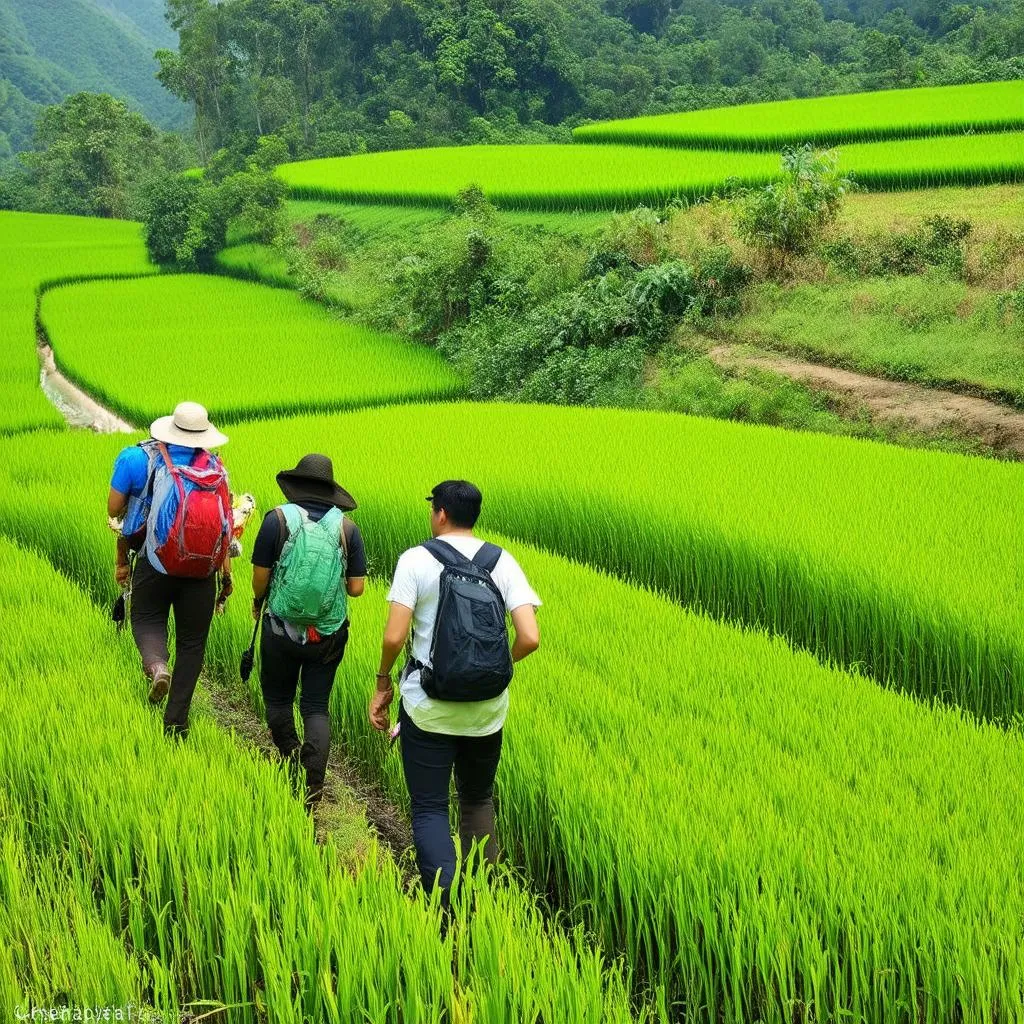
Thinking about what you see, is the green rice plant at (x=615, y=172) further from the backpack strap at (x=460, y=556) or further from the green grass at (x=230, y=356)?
the backpack strap at (x=460, y=556)

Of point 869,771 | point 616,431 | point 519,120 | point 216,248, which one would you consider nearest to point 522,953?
point 869,771

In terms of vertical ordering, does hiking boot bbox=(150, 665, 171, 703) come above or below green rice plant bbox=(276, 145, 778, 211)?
below

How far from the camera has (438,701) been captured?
3.22 metres

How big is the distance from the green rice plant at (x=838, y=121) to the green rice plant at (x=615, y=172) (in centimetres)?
64

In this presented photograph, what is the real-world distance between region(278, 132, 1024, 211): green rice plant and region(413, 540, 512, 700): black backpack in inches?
539

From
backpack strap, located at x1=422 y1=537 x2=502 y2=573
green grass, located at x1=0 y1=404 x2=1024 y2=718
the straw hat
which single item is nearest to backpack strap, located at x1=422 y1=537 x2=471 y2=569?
backpack strap, located at x1=422 y1=537 x2=502 y2=573

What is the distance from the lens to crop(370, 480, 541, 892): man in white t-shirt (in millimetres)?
3238

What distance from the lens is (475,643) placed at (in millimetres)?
3133

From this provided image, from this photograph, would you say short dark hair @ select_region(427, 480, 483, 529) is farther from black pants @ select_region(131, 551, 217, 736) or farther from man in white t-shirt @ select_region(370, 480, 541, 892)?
black pants @ select_region(131, 551, 217, 736)

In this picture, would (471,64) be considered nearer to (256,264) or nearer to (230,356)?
(256,264)

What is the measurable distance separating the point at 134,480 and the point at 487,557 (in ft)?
6.09

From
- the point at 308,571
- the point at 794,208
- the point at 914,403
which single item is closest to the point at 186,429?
the point at 308,571

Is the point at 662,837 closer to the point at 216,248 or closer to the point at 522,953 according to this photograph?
the point at 522,953

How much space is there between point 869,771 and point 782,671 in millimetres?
946
